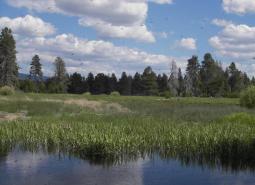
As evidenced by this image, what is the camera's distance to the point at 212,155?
2155 centimetres

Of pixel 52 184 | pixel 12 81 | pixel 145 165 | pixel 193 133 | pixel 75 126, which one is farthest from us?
pixel 12 81

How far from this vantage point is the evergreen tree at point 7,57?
296 feet

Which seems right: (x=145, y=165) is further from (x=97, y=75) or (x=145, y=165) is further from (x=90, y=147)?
(x=97, y=75)

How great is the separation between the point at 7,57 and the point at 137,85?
154 feet

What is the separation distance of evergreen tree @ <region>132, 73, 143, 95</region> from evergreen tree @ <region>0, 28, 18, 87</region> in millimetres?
40796

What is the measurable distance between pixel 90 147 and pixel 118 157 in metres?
1.45

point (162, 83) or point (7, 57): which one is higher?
point (7, 57)

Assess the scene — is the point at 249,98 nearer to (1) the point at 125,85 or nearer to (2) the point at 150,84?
(2) the point at 150,84

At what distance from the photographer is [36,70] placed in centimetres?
12106

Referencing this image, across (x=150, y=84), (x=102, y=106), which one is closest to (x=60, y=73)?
(x=150, y=84)

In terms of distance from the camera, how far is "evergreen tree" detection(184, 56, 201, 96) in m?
117

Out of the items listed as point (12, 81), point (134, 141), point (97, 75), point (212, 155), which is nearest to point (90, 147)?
point (134, 141)

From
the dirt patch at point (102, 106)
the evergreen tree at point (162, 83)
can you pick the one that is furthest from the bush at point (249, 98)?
the evergreen tree at point (162, 83)

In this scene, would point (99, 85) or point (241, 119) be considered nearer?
point (241, 119)
